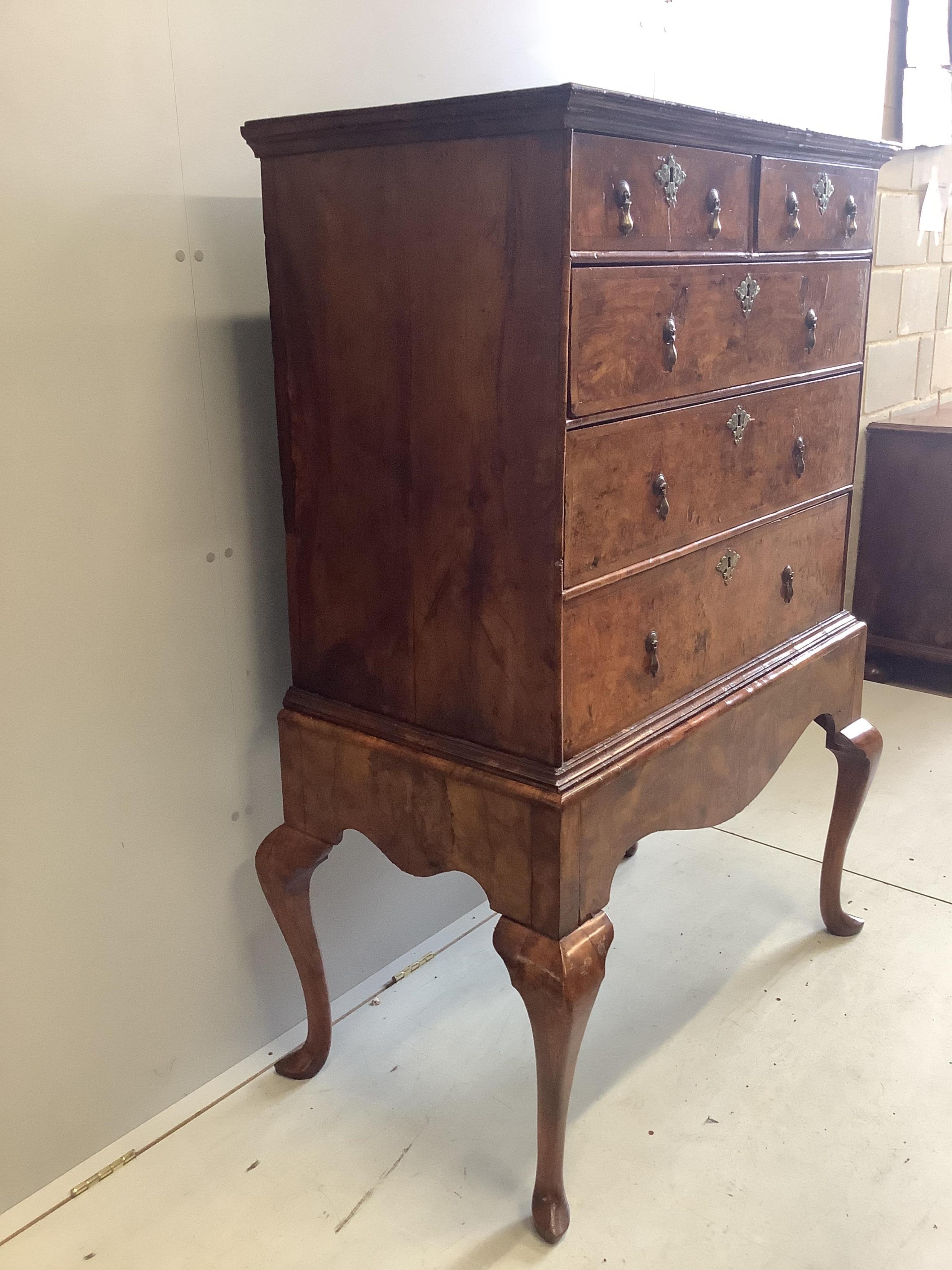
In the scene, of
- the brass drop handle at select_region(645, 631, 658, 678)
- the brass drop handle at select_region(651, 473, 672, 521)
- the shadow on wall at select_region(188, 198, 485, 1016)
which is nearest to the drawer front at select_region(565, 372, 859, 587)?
the brass drop handle at select_region(651, 473, 672, 521)

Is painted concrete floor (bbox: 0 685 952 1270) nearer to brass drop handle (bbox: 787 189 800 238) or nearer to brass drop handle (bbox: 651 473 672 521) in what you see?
brass drop handle (bbox: 651 473 672 521)

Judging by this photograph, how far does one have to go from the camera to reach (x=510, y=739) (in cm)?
128

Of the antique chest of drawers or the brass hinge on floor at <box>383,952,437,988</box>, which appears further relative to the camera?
the brass hinge on floor at <box>383,952,437,988</box>

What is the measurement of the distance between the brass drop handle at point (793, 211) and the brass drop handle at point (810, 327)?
12cm

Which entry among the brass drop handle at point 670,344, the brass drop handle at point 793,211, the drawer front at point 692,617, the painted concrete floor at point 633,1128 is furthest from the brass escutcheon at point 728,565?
the painted concrete floor at point 633,1128

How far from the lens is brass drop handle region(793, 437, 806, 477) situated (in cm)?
157

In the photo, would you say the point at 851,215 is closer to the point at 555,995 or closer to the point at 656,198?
the point at 656,198

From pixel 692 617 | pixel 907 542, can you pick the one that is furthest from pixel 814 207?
pixel 907 542

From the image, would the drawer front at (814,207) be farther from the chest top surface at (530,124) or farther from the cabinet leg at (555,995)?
the cabinet leg at (555,995)

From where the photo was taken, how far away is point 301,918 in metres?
1.58

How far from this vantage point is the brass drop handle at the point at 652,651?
1.35m

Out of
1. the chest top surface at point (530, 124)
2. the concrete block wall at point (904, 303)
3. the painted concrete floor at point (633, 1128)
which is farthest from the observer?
the concrete block wall at point (904, 303)

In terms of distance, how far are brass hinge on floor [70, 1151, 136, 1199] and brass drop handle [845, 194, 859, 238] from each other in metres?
1.67

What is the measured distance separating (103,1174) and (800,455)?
1.40 meters
